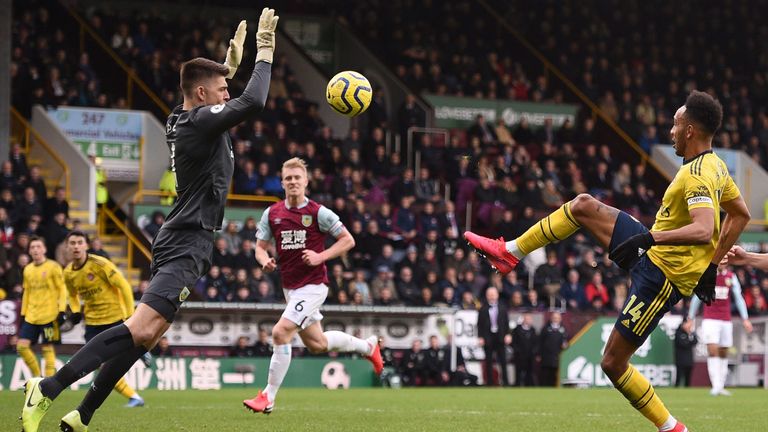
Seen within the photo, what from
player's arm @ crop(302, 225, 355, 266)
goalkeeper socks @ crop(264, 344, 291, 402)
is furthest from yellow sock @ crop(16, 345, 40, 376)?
player's arm @ crop(302, 225, 355, 266)

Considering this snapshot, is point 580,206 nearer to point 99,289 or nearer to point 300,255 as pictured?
point 300,255

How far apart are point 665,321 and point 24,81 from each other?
13.5m

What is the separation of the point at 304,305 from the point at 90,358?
468 centimetres

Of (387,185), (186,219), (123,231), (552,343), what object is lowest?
(552,343)

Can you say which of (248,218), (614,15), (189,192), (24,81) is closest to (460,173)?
(248,218)

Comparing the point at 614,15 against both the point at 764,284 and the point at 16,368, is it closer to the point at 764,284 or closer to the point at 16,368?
the point at 764,284

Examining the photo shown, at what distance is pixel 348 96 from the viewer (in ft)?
34.2

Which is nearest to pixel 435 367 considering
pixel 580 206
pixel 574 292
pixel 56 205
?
pixel 574 292

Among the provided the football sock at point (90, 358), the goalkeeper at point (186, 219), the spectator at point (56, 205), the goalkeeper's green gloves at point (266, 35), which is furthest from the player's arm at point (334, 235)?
the spectator at point (56, 205)

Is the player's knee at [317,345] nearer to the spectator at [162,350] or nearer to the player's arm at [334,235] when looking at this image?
the player's arm at [334,235]

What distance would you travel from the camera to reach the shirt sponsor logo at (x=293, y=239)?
40.8ft

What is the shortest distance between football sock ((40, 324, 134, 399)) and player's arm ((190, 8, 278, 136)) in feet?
4.53

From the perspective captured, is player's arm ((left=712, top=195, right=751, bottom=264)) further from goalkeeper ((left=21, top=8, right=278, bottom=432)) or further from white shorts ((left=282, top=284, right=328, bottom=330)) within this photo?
white shorts ((left=282, top=284, right=328, bottom=330))

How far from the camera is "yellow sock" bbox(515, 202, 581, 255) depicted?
8.77 metres
